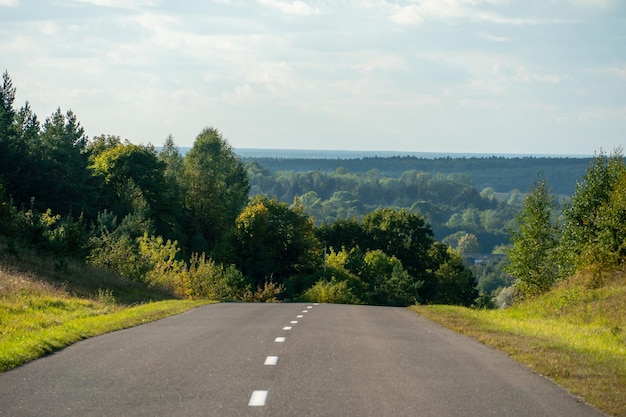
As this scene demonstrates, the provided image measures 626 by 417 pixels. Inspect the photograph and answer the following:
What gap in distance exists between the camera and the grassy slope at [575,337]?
12117 mm

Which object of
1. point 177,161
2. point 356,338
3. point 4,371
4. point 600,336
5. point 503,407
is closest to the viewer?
point 503,407

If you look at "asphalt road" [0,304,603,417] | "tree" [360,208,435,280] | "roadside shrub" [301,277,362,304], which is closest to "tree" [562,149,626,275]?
"roadside shrub" [301,277,362,304]

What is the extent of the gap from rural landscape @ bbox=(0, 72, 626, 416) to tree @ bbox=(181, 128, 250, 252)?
0.21 m

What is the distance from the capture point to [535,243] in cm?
6003

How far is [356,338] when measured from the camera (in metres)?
18.0

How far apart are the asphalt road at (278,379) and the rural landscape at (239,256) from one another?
2.41 feet

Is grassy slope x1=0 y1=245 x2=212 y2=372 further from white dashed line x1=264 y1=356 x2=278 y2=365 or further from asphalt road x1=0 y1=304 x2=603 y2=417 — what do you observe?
white dashed line x1=264 y1=356 x2=278 y2=365

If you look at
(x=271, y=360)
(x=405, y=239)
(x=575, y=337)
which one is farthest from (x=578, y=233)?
(x=405, y=239)

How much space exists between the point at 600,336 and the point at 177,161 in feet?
383

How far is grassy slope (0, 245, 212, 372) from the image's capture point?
51.6ft

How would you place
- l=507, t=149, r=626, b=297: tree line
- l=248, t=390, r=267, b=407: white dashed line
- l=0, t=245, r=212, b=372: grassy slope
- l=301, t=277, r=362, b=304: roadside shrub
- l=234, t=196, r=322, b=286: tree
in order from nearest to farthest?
l=248, t=390, r=267, b=407: white dashed line → l=0, t=245, r=212, b=372: grassy slope → l=507, t=149, r=626, b=297: tree line → l=301, t=277, r=362, b=304: roadside shrub → l=234, t=196, r=322, b=286: tree

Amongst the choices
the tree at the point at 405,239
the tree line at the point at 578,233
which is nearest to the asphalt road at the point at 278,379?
the tree line at the point at 578,233

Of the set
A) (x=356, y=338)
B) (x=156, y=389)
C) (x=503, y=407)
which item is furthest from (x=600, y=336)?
(x=156, y=389)

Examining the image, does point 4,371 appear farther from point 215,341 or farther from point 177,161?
point 177,161
